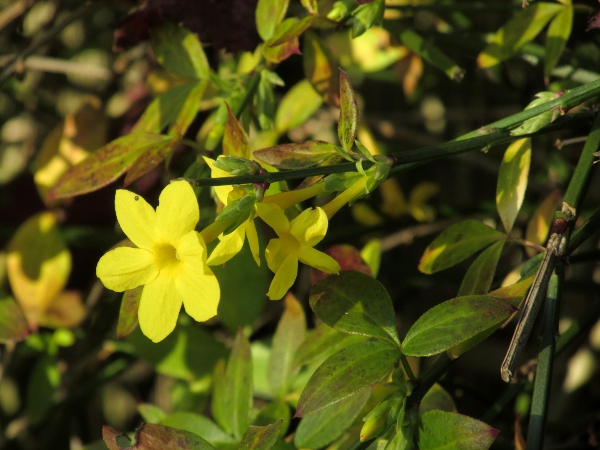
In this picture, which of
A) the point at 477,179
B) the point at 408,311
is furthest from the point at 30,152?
the point at 477,179

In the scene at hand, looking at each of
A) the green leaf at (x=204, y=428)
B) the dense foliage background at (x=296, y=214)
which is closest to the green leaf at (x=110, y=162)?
the dense foliage background at (x=296, y=214)

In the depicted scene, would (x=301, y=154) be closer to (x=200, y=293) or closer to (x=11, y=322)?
(x=200, y=293)

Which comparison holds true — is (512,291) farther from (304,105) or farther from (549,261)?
(304,105)

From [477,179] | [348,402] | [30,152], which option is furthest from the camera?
[477,179]

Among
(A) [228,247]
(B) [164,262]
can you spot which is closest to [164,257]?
(B) [164,262]

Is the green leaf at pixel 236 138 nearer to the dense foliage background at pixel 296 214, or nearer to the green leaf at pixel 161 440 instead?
the dense foliage background at pixel 296 214

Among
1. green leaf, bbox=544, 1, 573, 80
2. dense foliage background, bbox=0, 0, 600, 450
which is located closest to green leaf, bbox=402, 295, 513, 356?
dense foliage background, bbox=0, 0, 600, 450

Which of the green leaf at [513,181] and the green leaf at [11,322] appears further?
the green leaf at [11,322]
